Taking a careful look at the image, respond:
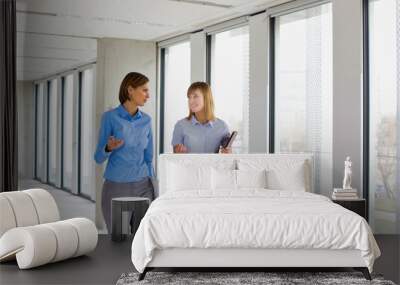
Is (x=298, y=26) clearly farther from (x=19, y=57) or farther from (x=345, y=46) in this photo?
(x=19, y=57)

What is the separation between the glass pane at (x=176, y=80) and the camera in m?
8.20

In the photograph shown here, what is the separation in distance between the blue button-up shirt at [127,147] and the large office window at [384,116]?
2545 mm

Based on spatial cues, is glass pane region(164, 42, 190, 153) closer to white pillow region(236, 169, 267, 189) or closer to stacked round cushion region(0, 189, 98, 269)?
white pillow region(236, 169, 267, 189)

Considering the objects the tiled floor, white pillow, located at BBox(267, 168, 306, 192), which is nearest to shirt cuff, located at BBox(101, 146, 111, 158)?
the tiled floor

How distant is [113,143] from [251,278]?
2.98 metres

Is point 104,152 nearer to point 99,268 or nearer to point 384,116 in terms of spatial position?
point 99,268

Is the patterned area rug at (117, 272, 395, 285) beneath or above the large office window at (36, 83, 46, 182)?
beneath

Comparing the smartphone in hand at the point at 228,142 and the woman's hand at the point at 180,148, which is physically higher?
the smartphone in hand at the point at 228,142

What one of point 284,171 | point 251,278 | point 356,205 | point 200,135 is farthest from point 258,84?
point 251,278

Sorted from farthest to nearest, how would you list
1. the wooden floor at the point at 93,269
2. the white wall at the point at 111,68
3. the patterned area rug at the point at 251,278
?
1. the white wall at the point at 111,68
2. the wooden floor at the point at 93,269
3. the patterned area rug at the point at 251,278

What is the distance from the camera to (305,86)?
7.02m

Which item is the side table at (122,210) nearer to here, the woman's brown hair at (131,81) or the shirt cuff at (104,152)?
the shirt cuff at (104,152)

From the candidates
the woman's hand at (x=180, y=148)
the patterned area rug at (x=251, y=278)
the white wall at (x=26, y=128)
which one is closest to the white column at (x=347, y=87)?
the woman's hand at (x=180, y=148)

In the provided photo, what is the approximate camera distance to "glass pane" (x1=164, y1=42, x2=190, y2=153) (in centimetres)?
820
